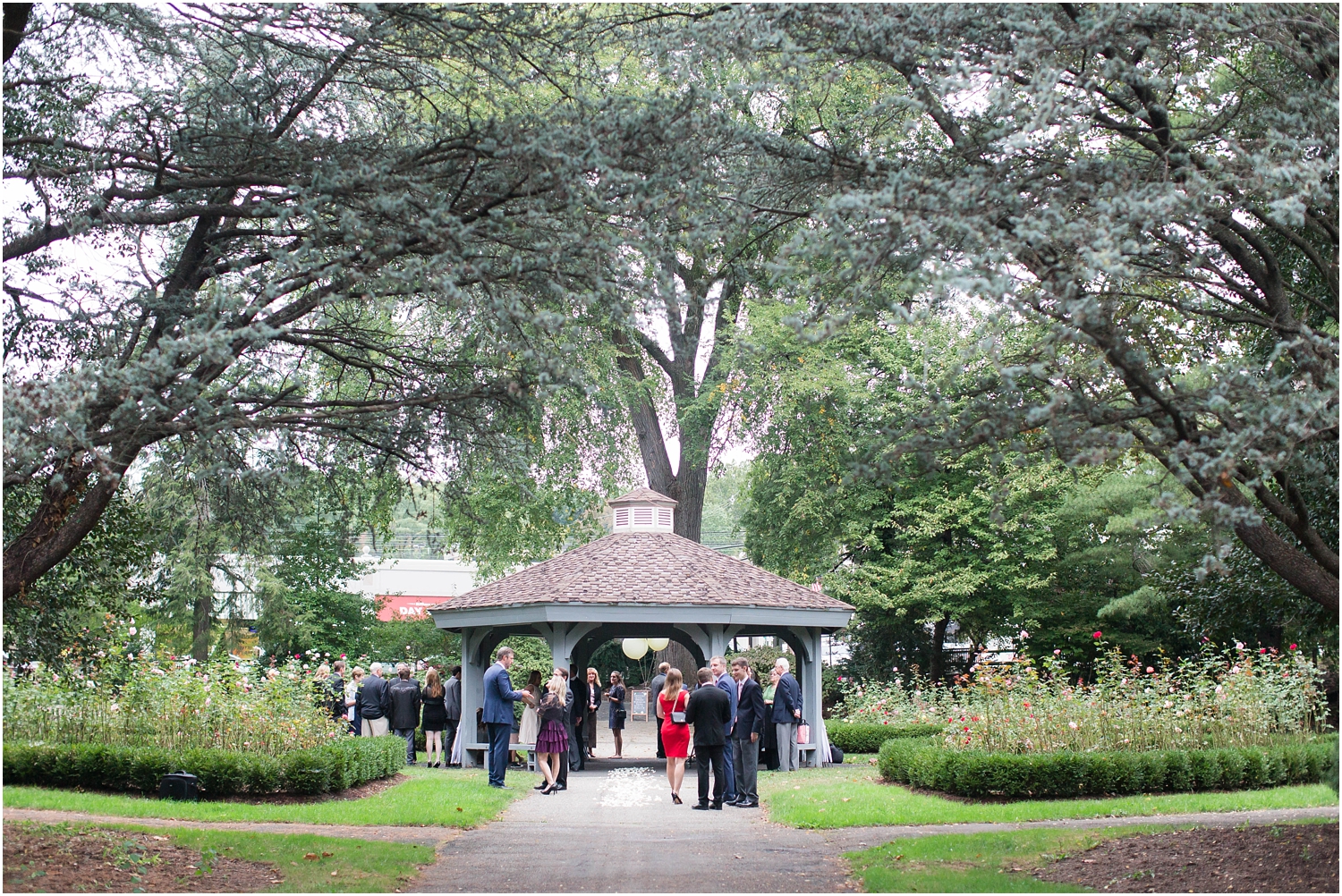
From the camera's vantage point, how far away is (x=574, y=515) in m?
25.8

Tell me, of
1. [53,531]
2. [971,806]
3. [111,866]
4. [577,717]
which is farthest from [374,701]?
[111,866]

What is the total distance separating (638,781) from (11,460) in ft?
36.6

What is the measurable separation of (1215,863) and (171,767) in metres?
9.98

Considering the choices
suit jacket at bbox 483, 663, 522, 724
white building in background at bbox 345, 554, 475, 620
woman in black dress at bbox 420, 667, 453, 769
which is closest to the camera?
suit jacket at bbox 483, 663, 522, 724

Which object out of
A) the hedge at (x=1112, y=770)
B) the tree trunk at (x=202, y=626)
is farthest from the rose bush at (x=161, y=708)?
the tree trunk at (x=202, y=626)

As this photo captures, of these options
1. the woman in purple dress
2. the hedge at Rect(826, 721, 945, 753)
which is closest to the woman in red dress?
the woman in purple dress

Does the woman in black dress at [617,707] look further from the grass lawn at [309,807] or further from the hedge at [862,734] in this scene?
the grass lawn at [309,807]

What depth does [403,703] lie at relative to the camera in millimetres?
18438

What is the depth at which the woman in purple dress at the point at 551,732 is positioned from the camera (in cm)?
1420

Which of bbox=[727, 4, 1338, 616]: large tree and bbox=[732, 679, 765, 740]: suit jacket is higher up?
bbox=[727, 4, 1338, 616]: large tree

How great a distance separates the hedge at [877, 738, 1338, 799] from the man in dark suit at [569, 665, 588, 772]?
5705mm

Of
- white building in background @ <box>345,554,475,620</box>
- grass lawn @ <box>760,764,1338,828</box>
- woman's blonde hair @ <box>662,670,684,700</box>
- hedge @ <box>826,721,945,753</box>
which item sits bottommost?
grass lawn @ <box>760,764,1338,828</box>

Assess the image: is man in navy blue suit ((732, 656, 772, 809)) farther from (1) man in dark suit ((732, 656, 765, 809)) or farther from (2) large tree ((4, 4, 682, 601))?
(2) large tree ((4, 4, 682, 601))

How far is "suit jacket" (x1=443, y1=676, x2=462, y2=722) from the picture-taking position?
19422 mm
